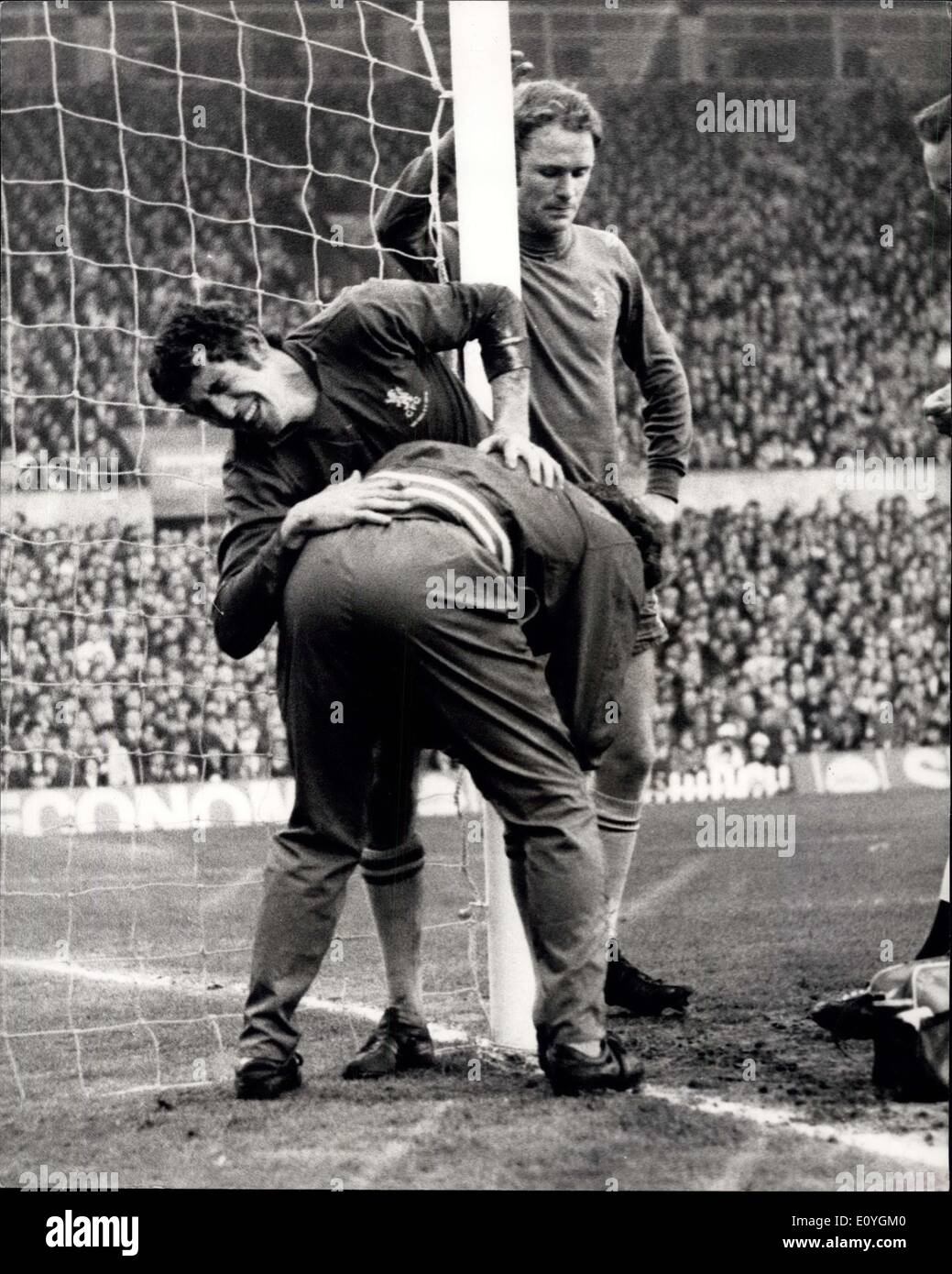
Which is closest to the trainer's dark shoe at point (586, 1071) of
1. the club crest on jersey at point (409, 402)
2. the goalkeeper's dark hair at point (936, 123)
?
the club crest on jersey at point (409, 402)

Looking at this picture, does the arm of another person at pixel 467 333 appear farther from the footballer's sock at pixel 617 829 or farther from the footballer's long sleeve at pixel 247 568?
the footballer's sock at pixel 617 829

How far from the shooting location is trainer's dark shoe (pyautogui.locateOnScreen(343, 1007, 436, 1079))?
3.38 meters

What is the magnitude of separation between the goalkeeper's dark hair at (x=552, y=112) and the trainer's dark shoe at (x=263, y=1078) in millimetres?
2063

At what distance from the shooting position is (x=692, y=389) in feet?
52.3

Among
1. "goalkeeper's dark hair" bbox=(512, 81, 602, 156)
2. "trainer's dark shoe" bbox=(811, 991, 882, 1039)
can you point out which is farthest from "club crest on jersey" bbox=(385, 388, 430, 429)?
"trainer's dark shoe" bbox=(811, 991, 882, 1039)

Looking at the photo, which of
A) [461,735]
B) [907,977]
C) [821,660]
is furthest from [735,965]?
[821,660]

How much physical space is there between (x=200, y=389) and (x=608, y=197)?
1561cm

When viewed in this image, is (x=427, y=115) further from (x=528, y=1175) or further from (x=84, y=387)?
(x=528, y=1175)

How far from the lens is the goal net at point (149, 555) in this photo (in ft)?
15.0

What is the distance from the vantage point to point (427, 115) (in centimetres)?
1872

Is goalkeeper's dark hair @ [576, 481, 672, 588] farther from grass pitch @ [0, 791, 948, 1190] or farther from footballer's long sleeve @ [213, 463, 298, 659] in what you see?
grass pitch @ [0, 791, 948, 1190]


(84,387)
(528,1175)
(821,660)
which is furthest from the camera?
(84,387)

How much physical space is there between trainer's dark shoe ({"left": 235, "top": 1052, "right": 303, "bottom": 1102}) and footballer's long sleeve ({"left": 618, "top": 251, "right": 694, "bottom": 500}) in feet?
5.99

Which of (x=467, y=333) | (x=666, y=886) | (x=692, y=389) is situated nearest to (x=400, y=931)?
(x=467, y=333)
